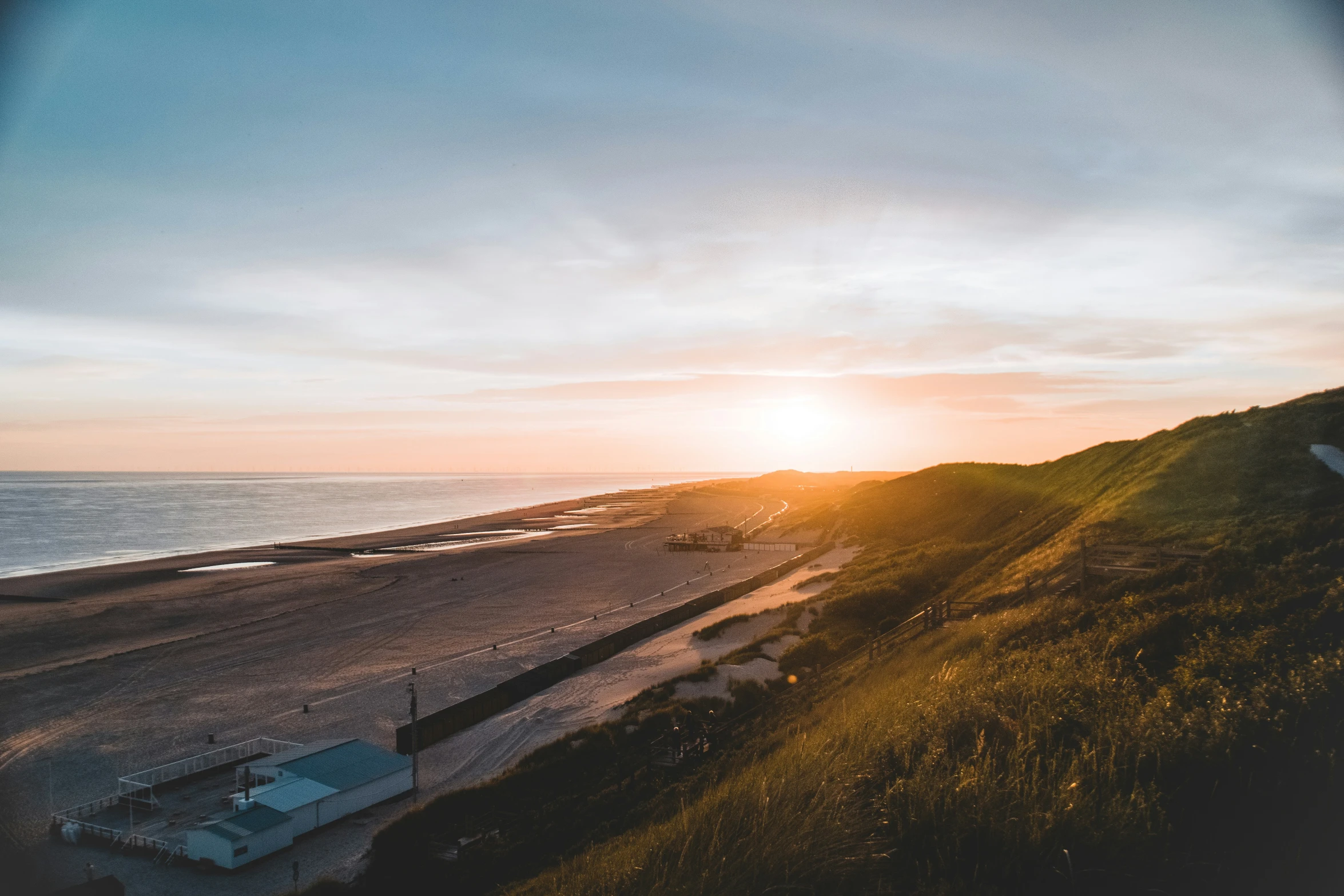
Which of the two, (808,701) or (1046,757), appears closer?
(1046,757)

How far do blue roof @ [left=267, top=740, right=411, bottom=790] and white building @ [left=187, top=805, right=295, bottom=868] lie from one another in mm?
1327

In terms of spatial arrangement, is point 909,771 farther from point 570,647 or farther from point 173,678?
point 173,678

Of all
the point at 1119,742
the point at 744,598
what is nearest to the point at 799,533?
the point at 744,598

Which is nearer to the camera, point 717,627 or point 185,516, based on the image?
point 717,627

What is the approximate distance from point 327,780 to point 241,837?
231 centimetres

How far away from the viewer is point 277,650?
33000 millimetres

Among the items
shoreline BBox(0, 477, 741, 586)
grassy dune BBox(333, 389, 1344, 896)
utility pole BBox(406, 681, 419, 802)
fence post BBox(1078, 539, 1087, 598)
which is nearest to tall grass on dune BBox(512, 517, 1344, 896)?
grassy dune BBox(333, 389, 1344, 896)

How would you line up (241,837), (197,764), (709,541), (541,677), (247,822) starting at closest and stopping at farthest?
1. (241,837)
2. (247,822)
3. (197,764)
4. (541,677)
5. (709,541)

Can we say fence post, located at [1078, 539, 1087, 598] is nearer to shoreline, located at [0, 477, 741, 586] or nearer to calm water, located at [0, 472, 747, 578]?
shoreline, located at [0, 477, 741, 586]

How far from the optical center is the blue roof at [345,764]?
1845 centimetres

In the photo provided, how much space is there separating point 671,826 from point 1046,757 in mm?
3406

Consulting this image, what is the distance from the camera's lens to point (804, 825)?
5223mm

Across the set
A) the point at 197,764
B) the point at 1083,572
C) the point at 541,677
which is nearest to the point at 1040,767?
the point at 1083,572

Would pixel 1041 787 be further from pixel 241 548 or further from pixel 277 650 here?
pixel 241 548
